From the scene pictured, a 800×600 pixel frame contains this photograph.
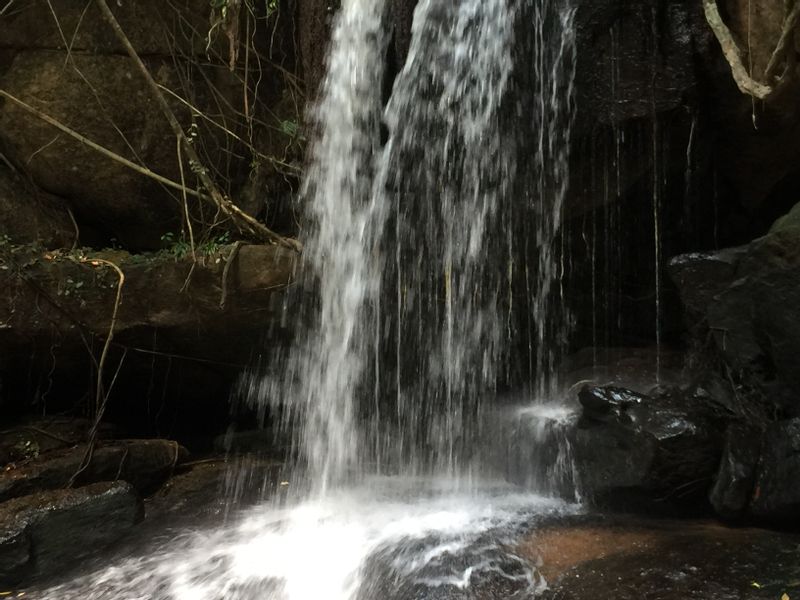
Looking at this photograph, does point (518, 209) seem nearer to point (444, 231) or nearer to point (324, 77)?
point (444, 231)

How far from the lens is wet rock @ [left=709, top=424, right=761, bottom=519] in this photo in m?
3.28

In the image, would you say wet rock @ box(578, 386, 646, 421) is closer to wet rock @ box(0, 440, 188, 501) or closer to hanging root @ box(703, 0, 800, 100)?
hanging root @ box(703, 0, 800, 100)

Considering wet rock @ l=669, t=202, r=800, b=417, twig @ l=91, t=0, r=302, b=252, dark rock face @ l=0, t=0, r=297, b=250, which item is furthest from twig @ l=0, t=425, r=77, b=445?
wet rock @ l=669, t=202, r=800, b=417

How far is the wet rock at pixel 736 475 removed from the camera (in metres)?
3.28

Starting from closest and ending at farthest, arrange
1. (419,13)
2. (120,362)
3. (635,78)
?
(635,78) < (419,13) < (120,362)

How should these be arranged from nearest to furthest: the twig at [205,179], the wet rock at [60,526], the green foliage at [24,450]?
the wet rock at [60,526]
the green foliage at [24,450]
the twig at [205,179]

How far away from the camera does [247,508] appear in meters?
4.70

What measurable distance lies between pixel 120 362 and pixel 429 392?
317 cm

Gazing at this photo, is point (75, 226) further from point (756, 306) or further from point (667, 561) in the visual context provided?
point (756, 306)

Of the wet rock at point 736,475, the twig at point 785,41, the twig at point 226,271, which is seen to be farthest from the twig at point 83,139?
the wet rock at point 736,475

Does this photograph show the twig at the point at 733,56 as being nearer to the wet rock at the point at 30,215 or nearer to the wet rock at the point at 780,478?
the wet rock at the point at 780,478

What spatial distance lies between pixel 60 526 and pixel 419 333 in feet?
11.3

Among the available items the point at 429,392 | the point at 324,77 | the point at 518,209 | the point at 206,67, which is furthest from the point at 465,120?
the point at 206,67

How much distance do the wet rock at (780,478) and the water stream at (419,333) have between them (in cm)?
121
